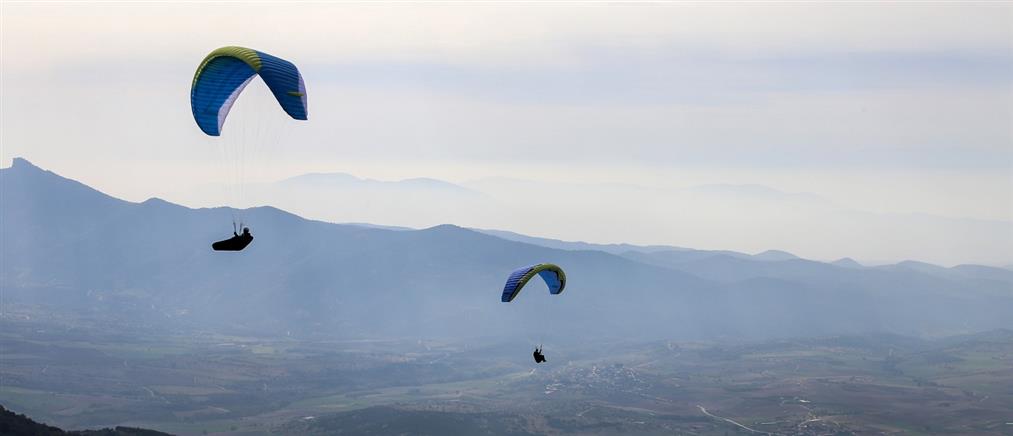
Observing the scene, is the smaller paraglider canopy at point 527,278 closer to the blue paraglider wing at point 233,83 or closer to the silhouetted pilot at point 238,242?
the silhouetted pilot at point 238,242

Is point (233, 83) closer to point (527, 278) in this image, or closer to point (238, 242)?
point (238, 242)

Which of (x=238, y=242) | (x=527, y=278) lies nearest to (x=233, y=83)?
(x=238, y=242)

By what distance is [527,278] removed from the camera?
404 feet

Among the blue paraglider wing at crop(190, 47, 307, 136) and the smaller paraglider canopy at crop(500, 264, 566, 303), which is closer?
the blue paraglider wing at crop(190, 47, 307, 136)

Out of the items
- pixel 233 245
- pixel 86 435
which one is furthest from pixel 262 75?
pixel 86 435

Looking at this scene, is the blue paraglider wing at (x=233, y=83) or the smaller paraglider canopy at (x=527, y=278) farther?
the smaller paraglider canopy at (x=527, y=278)

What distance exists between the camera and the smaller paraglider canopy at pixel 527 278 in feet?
396

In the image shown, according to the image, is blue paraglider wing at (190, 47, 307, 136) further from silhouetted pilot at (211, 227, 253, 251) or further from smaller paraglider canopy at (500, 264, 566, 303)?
smaller paraglider canopy at (500, 264, 566, 303)

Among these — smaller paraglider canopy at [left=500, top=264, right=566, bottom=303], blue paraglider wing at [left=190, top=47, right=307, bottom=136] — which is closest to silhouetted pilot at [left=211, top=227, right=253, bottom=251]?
blue paraglider wing at [left=190, top=47, right=307, bottom=136]

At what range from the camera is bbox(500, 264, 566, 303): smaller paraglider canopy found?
121 m

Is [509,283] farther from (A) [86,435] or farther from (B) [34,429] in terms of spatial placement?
(A) [86,435]

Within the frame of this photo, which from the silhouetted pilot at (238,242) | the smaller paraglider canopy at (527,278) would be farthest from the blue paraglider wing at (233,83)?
the smaller paraglider canopy at (527,278)

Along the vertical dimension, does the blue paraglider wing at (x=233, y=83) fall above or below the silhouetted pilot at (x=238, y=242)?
above

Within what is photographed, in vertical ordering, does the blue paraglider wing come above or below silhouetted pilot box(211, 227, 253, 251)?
above
